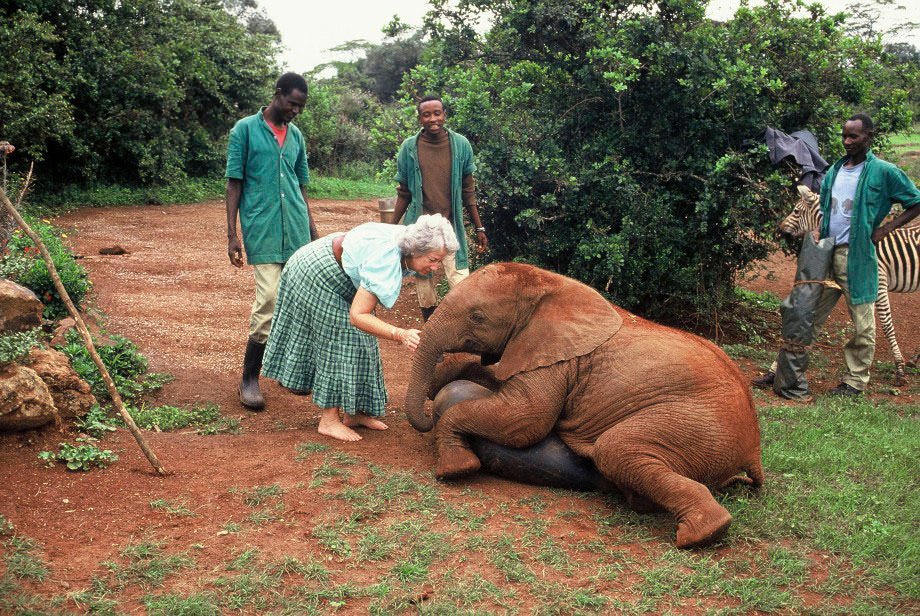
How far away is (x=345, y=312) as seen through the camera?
5.14 meters

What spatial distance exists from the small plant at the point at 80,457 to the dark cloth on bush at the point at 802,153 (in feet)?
21.8

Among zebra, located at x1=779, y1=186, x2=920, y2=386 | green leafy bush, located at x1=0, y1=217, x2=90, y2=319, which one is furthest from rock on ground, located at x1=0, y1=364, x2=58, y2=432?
zebra, located at x1=779, y1=186, x2=920, y2=386

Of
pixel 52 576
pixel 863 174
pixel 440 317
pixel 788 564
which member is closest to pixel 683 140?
pixel 863 174

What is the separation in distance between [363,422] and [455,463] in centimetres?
118

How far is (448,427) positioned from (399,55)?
3372 cm

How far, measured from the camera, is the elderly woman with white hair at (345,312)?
4.70m

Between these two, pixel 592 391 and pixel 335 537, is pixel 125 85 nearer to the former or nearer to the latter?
pixel 592 391

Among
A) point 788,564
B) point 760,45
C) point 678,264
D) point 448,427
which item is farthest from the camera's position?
point 678,264

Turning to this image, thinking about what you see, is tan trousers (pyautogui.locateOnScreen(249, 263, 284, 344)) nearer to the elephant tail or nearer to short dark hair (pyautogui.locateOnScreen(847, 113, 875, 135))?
the elephant tail

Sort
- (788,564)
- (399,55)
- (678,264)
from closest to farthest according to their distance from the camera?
(788,564) → (678,264) → (399,55)

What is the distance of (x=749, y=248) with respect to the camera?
8.99m

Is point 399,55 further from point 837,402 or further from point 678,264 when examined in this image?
point 837,402

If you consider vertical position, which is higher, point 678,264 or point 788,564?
point 678,264

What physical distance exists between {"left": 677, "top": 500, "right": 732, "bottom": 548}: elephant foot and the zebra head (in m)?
4.47
